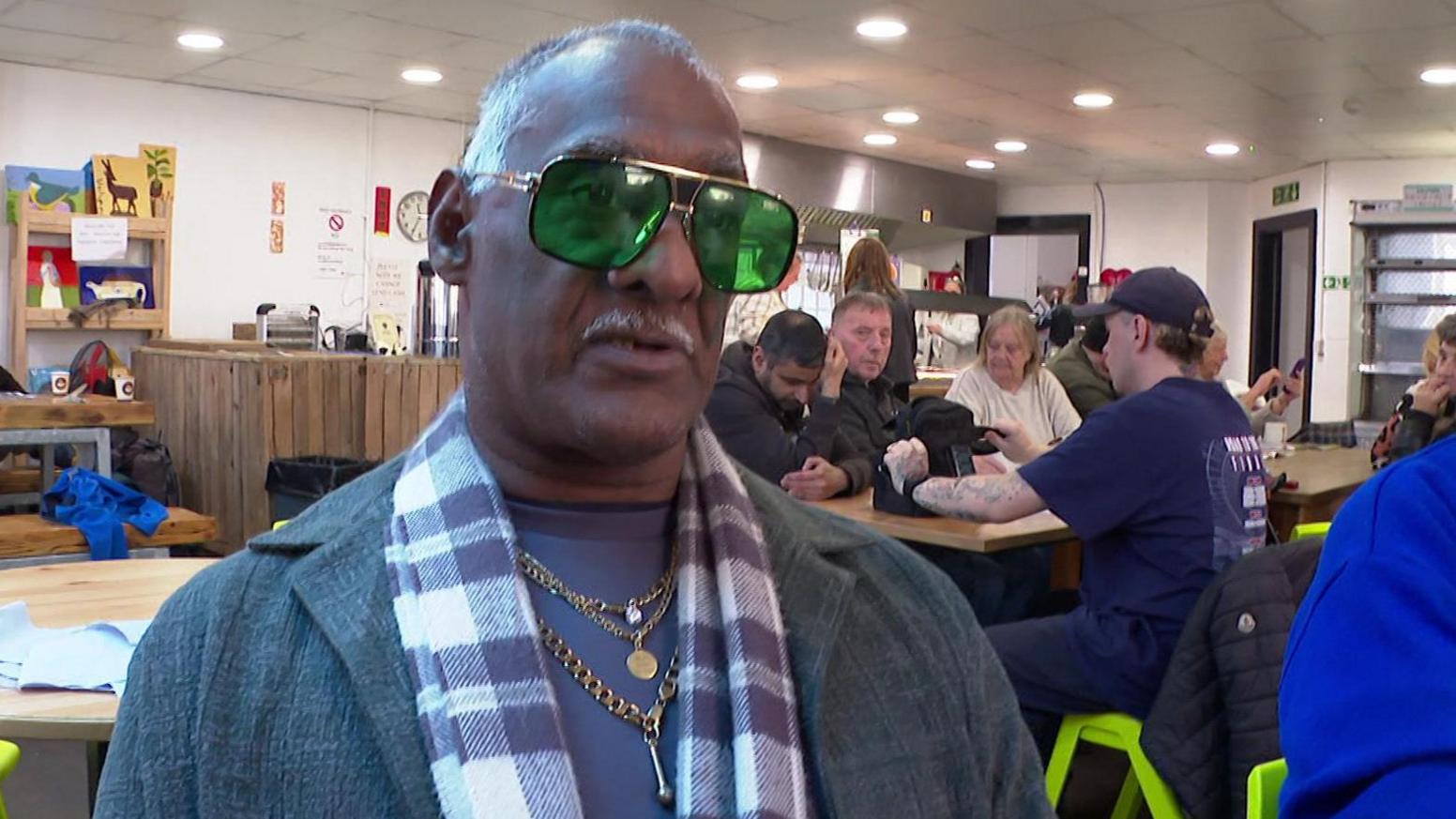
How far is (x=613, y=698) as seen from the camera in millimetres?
913

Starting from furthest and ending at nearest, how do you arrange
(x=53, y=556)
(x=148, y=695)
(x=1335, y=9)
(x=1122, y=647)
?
(x=1335, y=9) < (x=53, y=556) < (x=1122, y=647) < (x=148, y=695)

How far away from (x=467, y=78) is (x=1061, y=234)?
692 cm

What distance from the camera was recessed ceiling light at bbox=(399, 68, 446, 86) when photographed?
296 inches

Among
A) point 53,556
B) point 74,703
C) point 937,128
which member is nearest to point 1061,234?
point 937,128

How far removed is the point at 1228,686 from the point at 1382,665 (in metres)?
1.67

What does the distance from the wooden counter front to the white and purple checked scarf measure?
517cm

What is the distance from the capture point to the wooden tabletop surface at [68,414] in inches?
220

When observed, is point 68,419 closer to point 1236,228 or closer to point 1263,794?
point 1263,794

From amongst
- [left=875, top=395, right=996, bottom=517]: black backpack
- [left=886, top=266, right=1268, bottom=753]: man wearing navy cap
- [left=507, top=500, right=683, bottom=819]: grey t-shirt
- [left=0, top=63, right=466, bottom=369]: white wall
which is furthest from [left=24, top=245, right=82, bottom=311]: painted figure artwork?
[left=507, top=500, right=683, bottom=819]: grey t-shirt

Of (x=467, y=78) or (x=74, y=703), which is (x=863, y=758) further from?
(x=467, y=78)

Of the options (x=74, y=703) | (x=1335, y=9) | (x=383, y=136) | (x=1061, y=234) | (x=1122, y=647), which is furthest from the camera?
(x=1061, y=234)

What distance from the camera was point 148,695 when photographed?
85cm

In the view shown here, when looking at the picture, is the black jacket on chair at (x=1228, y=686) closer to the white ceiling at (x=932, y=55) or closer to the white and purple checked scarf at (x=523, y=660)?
the white and purple checked scarf at (x=523, y=660)

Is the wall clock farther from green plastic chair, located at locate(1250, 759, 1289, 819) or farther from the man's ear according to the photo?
the man's ear
